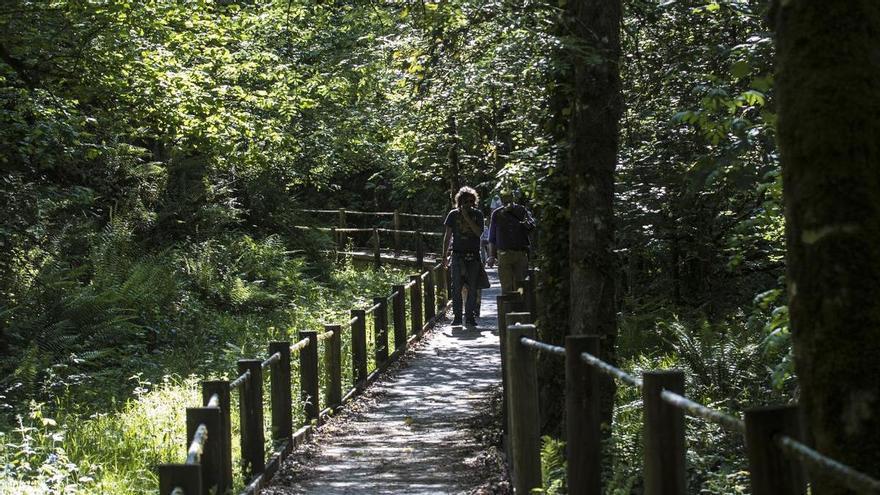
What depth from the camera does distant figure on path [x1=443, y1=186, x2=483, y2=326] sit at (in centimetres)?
1519

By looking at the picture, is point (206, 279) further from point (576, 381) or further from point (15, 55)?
point (576, 381)

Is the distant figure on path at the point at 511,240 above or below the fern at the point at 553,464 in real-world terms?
above

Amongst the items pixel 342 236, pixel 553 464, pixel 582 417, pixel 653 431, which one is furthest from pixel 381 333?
pixel 342 236

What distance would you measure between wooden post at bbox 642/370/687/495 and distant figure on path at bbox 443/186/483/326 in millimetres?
11460

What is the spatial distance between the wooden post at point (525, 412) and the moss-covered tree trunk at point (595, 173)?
1261 mm

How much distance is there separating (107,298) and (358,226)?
72.7 ft

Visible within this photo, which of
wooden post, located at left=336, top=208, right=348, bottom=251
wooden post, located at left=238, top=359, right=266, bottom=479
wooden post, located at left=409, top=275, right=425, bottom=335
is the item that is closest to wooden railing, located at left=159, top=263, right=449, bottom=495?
wooden post, located at left=238, top=359, right=266, bottom=479

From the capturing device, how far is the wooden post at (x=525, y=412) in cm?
648

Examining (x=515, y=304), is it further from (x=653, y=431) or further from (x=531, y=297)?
(x=653, y=431)

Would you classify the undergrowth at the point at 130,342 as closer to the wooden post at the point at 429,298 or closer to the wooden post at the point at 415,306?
the wooden post at the point at 429,298

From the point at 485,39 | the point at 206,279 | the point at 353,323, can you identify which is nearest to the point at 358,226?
the point at 206,279

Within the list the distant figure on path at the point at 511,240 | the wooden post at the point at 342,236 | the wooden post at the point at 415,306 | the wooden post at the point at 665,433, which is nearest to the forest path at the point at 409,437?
the distant figure on path at the point at 511,240

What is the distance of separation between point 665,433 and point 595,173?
4279 mm

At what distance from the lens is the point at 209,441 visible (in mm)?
6012
